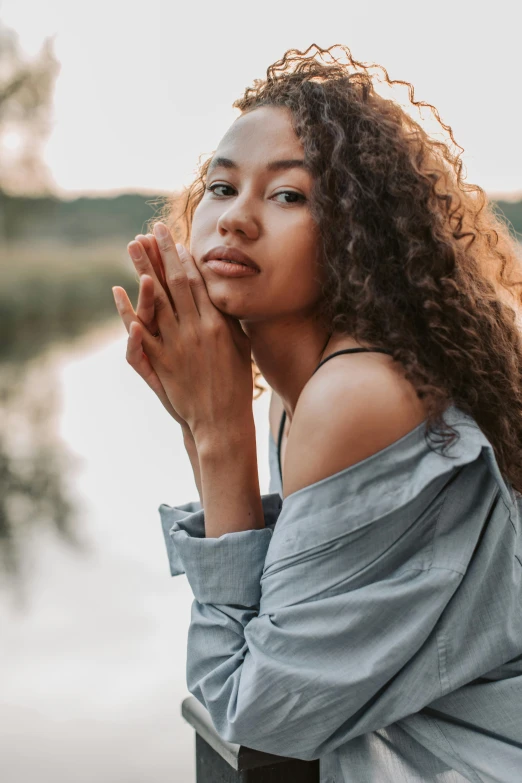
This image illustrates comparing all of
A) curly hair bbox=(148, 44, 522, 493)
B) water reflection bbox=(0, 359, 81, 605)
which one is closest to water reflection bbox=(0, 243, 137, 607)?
water reflection bbox=(0, 359, 81, 605)

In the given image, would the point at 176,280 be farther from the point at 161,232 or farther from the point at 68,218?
the point at 68,218

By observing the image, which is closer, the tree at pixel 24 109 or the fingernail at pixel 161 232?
the fingernail at pixel 161 232

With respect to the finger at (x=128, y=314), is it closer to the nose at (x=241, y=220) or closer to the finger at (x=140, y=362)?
the finger at (x=140, y=362)

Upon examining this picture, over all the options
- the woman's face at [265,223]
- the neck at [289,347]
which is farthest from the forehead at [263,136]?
the neck at [289,347]

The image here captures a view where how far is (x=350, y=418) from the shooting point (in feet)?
2.71

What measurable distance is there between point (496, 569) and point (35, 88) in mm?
A: 6279

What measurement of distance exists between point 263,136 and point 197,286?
0.20 metres

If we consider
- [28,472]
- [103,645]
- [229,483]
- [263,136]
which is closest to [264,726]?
[229,483]

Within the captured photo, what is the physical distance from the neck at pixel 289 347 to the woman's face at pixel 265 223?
32 millimetres

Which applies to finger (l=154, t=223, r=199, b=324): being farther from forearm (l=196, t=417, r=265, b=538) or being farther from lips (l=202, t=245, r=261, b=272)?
forearm (l=196, t=417, r=265, b=538)

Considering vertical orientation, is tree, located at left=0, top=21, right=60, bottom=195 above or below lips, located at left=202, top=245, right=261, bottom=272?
above

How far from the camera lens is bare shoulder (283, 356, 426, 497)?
0.83 m

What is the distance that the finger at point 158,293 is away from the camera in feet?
3.25

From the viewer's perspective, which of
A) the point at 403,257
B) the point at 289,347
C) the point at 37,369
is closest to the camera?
the point at 403,257
